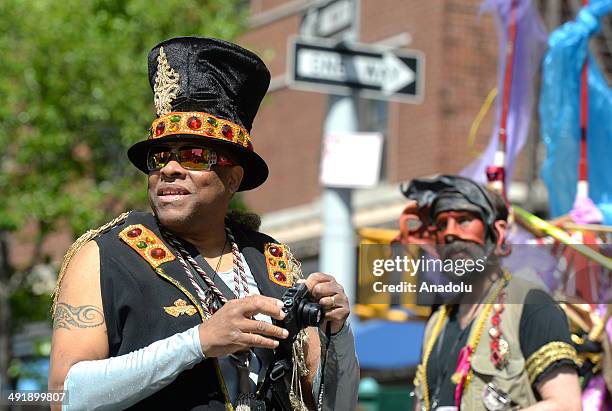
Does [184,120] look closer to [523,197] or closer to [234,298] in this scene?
[234,298]

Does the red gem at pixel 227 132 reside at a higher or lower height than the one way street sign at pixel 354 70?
lower

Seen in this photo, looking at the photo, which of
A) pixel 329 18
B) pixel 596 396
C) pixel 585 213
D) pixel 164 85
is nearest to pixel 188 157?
pixel 164 85

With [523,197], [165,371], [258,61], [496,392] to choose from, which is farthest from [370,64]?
[523,197]

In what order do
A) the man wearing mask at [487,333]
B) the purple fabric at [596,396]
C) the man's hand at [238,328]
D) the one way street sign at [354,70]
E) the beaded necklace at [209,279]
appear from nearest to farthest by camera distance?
the man's hand at [238,328] → the beaded necklace at [209,279] → the man wearing mask at [487,333] → the purple fabric at [596,396] → the one way street sign at [354,70]

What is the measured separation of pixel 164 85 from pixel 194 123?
6.7 inches

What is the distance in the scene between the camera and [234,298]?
3.90 m

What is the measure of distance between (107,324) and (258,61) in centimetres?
88

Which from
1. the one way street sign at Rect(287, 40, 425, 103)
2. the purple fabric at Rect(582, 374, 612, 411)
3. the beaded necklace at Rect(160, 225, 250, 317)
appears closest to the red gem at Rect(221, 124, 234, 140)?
the beaded necklace at Rect(160, 225, 250, 317)

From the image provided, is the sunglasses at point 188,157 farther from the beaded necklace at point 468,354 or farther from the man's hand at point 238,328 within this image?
the beaded necklace at point 468,354

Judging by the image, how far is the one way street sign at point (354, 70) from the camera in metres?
8.80

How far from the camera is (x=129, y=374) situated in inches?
142

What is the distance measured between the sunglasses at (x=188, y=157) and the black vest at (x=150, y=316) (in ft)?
0.89

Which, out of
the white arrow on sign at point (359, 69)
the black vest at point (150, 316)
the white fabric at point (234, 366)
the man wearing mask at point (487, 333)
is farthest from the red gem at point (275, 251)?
the white arrow on sign at point (359, 69)

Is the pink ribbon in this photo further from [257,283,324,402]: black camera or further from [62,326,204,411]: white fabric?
[62,326,204,411]: white fabric
